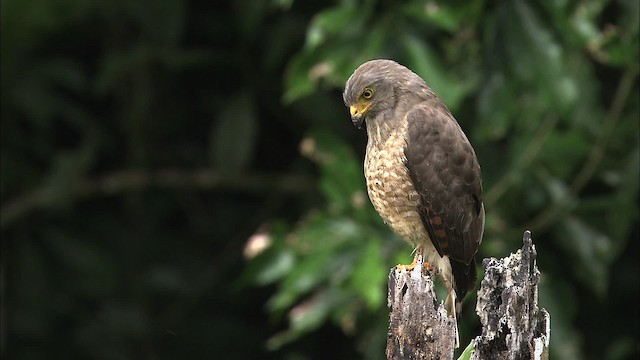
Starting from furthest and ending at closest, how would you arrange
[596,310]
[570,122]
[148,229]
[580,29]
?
[148,229] → [596,310] → [570,122] → [580,29]

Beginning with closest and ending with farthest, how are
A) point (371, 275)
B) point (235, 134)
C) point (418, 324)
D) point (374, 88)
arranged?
point (418, 324)
point (374, 88)
point (371, 275)
point (235, 134)

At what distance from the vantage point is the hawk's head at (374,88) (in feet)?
11.8

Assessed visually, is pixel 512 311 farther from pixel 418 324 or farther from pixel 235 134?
pixel 235 134

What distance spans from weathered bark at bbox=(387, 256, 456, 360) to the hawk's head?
0.57 metres

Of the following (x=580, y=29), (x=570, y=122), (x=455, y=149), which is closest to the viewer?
(x=455, y=149)

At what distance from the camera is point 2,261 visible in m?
6.88

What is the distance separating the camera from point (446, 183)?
3.72 metres

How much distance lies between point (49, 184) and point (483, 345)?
12.9ft

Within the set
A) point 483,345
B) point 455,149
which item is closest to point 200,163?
point 455,149

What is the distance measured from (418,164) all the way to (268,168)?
3.31 metres

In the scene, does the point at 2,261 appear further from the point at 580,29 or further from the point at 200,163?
the point at 580,29

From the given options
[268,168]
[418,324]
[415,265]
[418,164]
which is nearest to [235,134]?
[268,168]

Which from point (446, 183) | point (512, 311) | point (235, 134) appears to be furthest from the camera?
point (235, 134)

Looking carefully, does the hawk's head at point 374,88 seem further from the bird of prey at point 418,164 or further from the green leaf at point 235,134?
the green leaf at point 235,134
